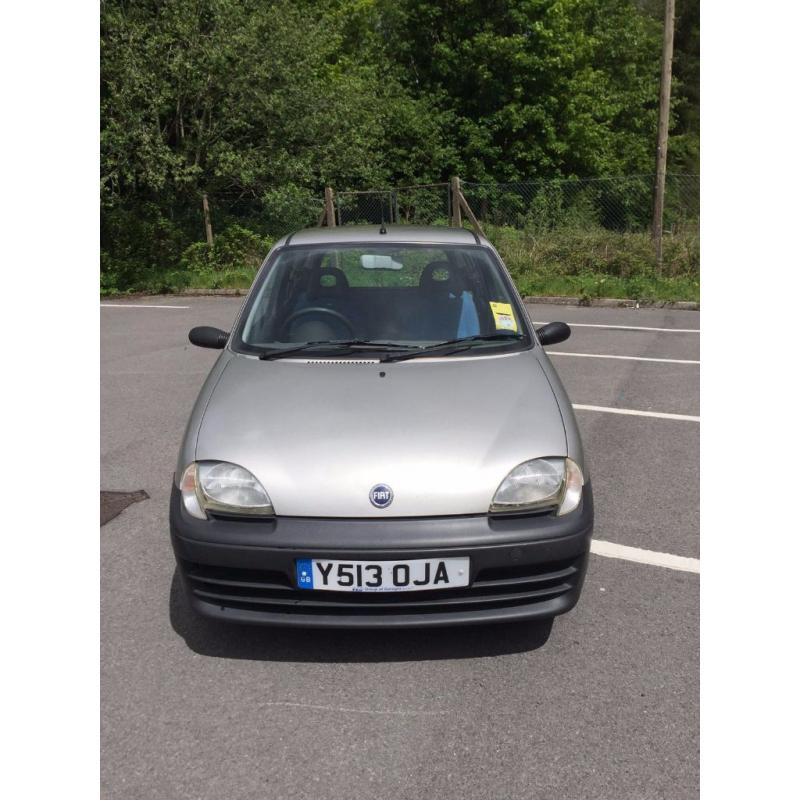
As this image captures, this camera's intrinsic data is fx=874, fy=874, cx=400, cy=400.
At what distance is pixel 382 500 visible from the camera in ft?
9.84

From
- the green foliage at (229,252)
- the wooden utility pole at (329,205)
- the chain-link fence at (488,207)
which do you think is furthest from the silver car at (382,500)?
the green foliage at (229,252)

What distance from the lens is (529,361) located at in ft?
12.9

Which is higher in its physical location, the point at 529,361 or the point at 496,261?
the point at 496,261

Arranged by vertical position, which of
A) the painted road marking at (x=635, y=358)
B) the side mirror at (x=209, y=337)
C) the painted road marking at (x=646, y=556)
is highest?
the side mirror at (x=209, y=337)

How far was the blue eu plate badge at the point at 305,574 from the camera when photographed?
298cm

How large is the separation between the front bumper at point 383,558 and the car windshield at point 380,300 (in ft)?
3.87

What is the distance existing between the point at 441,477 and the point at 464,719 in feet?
2.64

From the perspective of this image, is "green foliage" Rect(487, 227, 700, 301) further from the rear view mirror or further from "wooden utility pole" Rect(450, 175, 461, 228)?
the rear view mirror

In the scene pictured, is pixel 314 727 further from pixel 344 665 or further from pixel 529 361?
pixel 529 361

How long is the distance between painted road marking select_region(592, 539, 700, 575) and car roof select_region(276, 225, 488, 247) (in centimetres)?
177

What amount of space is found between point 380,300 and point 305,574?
5.71 feet

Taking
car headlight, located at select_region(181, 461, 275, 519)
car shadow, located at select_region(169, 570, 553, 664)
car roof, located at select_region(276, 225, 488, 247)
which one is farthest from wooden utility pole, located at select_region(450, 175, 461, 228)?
car headlight, located at select_region(181, 461, 275, 519)

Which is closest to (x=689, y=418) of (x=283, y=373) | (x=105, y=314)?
(x=283, y=373)

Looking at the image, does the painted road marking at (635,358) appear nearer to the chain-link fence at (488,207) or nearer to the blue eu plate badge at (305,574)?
the blue eu plate badge at (305,574)
